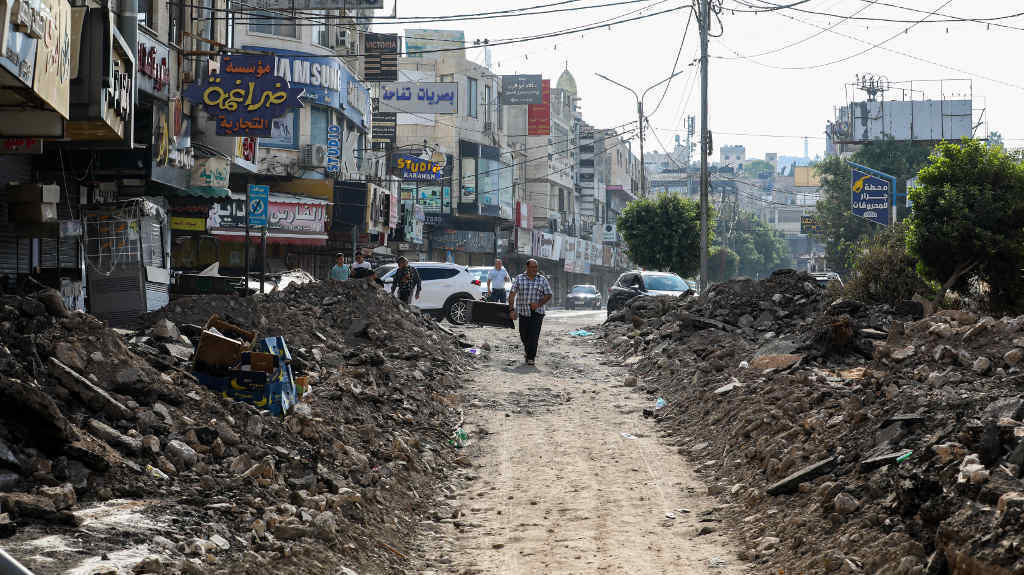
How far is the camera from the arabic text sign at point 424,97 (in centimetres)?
5359

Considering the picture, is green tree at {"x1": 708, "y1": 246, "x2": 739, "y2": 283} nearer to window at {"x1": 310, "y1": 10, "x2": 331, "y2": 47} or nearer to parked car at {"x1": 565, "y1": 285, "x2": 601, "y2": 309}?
parked car at {"x1": 565, "y1": 285, "x2": 601, "y2": 309}

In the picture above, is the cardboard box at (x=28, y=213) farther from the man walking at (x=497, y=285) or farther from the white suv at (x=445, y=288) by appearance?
the white suv at (x=445, y=288)

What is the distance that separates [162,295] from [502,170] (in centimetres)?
4859

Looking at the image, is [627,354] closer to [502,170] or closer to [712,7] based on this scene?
[712,7]

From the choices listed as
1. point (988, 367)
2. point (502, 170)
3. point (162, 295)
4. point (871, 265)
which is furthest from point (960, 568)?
point (502, 170)

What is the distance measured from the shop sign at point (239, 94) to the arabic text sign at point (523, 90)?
46.8 meters

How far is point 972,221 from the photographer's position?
15398 millimetres

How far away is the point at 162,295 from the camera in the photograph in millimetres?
19344

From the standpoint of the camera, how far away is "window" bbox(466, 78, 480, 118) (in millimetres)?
62656

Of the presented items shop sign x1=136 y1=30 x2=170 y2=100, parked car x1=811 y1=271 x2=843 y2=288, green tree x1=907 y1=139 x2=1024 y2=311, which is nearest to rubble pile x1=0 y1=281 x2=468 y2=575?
shop sign x1=136 y1=30 x2=170 y2=100

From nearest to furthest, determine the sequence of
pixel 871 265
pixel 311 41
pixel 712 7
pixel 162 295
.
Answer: pixel 871 265
pixel 162 295
pixel 712 7
pixel 311 41

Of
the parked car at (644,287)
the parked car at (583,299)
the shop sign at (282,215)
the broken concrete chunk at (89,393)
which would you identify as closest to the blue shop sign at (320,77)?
the shop sign at (282,215)

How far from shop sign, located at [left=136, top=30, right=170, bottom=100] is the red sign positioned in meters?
51.4

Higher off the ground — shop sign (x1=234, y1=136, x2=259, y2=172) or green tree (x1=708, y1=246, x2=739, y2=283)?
shop sign (x1=234, y1=136, x2=259, y2=172)
